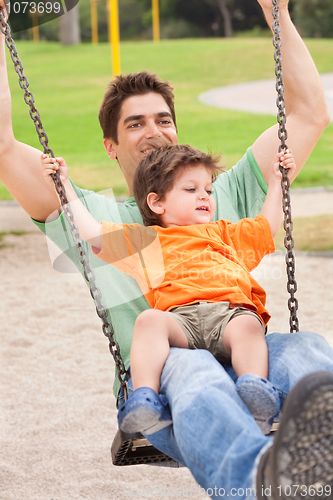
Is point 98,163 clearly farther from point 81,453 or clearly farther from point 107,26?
point 107,26

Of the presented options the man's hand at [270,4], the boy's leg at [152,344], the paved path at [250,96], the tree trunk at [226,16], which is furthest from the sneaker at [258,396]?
the tree trunk at [226,16]

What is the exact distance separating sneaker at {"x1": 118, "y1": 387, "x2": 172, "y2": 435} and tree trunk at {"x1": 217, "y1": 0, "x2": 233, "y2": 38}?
132 ft

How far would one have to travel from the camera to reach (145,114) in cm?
240

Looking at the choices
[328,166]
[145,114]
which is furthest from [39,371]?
[328,166]

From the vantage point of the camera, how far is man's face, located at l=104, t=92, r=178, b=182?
7.84 ft

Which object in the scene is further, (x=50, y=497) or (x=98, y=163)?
(x=98, y=163)

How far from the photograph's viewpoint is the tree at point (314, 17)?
35.1 metres

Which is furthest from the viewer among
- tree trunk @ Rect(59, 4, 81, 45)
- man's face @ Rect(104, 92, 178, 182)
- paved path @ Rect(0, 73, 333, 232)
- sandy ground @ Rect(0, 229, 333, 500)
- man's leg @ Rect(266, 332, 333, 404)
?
tree trunk @ Rect(59, 4, 81, 45)

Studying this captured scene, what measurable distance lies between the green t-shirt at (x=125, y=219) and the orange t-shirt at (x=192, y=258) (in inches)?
4.6

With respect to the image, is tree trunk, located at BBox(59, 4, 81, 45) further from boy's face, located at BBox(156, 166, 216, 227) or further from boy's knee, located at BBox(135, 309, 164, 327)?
boy's knee, located at BBox(135, 309, 164, 327)

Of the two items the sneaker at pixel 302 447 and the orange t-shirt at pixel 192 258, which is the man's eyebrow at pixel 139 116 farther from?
the sneaker at pixel 302 447

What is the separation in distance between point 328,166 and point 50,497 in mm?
9113

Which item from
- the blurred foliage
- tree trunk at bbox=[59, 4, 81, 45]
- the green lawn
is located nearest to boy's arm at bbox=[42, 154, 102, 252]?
the green lawn

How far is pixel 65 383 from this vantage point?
12.0ft
